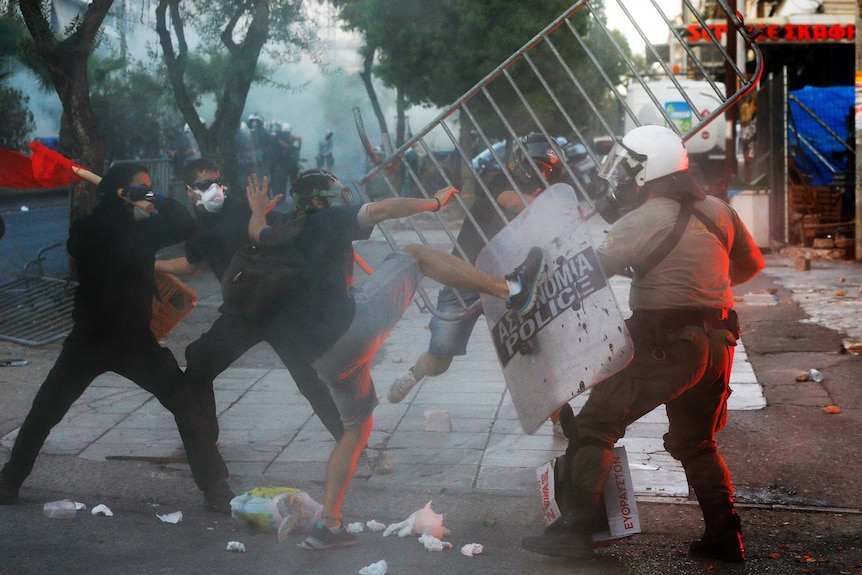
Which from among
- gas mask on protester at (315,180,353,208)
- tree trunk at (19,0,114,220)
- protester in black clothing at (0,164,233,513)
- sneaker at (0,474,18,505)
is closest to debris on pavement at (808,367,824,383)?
gas mask on protester at (315,180,353,208)

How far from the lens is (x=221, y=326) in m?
Result: 4.93

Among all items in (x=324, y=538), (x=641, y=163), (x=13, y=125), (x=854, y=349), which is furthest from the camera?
(x=13, y=125)

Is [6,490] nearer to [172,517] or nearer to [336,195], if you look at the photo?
[172,517]

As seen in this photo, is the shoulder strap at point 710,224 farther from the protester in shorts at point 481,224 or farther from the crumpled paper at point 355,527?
the crumpled paper at point 355,527

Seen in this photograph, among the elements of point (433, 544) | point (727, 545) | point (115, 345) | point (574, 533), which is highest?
point (115, 345)

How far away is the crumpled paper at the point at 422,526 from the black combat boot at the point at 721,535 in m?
1.13

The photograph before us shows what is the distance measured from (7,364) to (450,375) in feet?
11.6

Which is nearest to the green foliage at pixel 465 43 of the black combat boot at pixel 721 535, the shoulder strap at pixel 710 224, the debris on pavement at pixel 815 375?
the debris on pavement at pixel 815 375

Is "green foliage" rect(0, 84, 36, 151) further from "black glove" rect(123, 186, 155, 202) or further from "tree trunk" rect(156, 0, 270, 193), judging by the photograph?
"black glove" rect(123, 186, 155, 202)

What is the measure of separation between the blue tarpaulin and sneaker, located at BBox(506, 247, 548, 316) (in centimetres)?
1239

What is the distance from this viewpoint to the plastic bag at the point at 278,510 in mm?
4574

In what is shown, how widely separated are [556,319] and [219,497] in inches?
75.8

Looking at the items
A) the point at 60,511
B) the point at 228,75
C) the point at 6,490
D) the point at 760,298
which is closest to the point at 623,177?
the point at 60,511

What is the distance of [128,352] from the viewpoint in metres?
5.08
